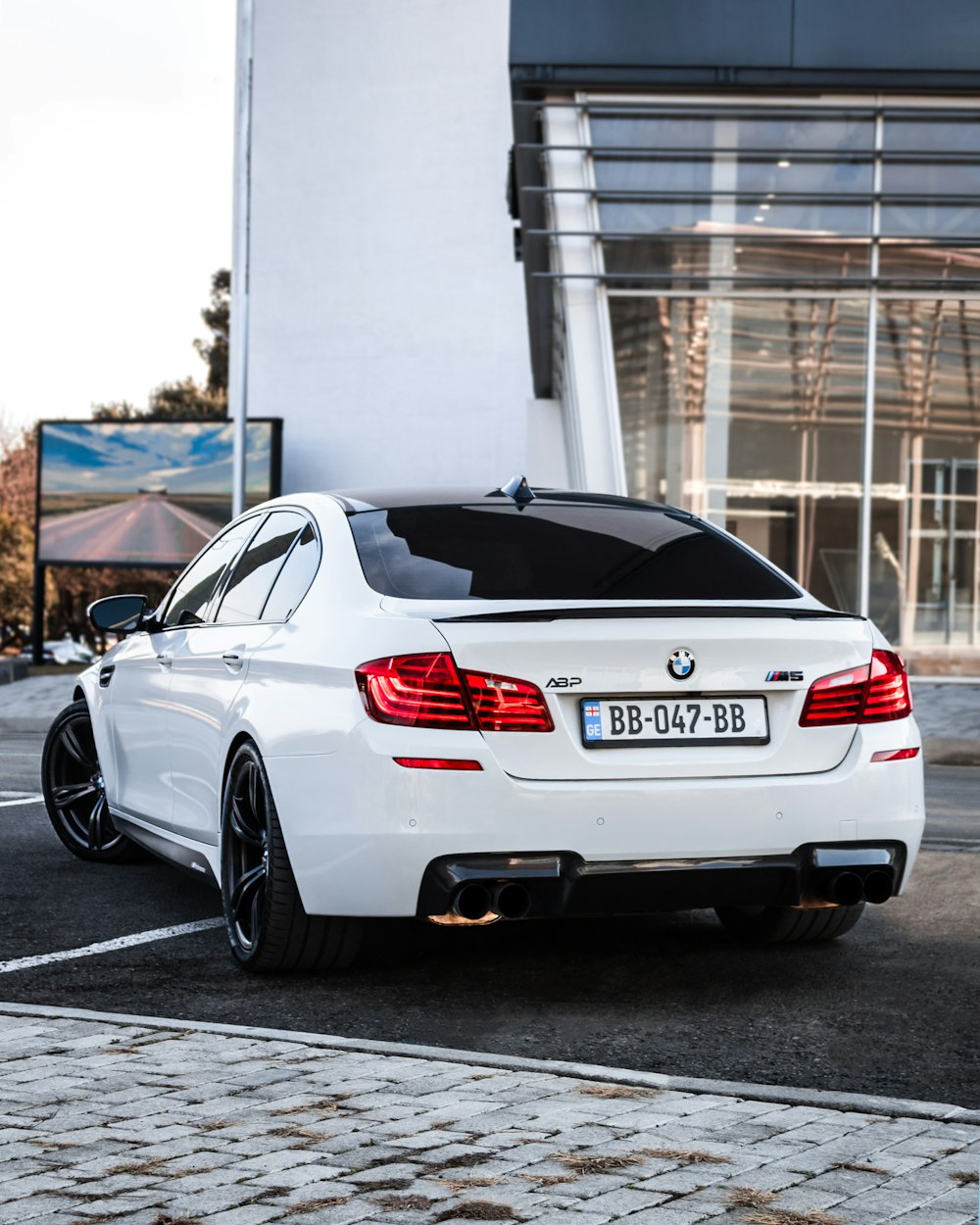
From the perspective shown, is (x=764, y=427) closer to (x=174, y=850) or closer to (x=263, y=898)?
(x=174, y=850)

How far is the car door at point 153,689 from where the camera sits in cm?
666

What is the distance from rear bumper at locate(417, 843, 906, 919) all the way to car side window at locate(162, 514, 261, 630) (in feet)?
7.04

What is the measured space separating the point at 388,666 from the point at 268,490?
3728cm

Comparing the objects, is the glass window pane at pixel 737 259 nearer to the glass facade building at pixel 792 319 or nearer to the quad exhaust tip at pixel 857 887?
the glass facade building at pixel 792 319

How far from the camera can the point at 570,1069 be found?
4223 mm

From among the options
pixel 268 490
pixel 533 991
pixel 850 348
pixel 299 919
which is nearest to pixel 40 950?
pixel 299 919

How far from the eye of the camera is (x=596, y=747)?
502 centimetres

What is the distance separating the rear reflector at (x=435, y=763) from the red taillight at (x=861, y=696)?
1023mm

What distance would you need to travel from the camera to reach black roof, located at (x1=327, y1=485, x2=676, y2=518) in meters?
6.08

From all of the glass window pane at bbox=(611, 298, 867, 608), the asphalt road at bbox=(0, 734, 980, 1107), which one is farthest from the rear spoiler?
the glass window pane at bbox=(611, 298, 867, 608)

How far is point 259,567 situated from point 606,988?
1.98 m

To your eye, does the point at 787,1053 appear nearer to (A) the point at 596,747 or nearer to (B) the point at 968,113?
(A) the point at 596,747

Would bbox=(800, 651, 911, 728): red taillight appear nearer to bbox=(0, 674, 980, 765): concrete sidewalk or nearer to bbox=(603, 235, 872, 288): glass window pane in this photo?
bbox=(0, 674, 980, 765): concrete sidewalk

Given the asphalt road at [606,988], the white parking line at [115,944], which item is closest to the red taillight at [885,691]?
the asphalt road at [606,988]
